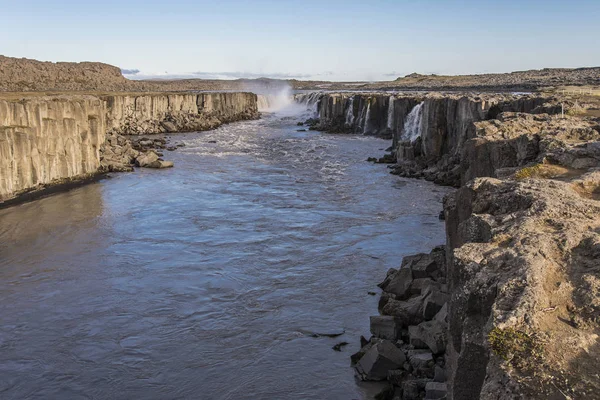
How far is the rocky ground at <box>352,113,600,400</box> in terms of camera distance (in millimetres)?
4656

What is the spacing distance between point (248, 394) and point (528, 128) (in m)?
9.88

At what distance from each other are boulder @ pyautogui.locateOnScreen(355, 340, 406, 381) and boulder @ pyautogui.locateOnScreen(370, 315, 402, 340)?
974mm

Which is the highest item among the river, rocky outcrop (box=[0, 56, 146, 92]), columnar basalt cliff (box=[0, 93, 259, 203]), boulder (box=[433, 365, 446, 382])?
rocky outcrop (box=[0, 56, 146, 92])

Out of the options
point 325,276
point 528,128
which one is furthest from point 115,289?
point 528,128

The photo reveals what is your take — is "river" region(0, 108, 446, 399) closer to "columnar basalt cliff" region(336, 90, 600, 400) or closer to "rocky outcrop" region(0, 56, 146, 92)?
"columnar basalt cliff" region(336, 90, 600, 400)

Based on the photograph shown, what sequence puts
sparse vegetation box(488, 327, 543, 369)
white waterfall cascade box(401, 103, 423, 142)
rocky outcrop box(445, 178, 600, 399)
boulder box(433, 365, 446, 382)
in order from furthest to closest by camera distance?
white waterfall cascade box(401, 103, 423, 142), boulder box(433, 365, 446, 382), sparse vegetation box(488, 327, 543, 369), rocky outcrop box(445, 178, 600, 399)

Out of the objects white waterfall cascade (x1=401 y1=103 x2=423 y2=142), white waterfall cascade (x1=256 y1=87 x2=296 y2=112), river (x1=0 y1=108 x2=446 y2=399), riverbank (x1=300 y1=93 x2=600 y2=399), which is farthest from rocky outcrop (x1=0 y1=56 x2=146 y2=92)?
riverbank (x1=300 y1=93 x2=600 y2=399)

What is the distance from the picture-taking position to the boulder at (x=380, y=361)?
10.0 m

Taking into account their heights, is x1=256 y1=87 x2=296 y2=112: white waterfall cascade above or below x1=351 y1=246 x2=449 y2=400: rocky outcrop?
above

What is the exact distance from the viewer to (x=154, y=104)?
63594mm

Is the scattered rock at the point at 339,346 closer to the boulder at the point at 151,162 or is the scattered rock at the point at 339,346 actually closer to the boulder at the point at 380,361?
the boulder at the point at 380,361

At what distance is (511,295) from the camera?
551 centimetres

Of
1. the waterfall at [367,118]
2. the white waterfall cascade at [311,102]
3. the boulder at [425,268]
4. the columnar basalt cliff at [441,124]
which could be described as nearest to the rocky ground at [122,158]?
the columnar basalt cliff at [441,124]

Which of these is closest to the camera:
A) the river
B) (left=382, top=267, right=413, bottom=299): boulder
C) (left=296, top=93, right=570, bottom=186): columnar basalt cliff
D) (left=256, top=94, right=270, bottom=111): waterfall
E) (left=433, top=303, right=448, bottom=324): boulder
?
(left=433, top=303, right=448, bottom=324): boulder
